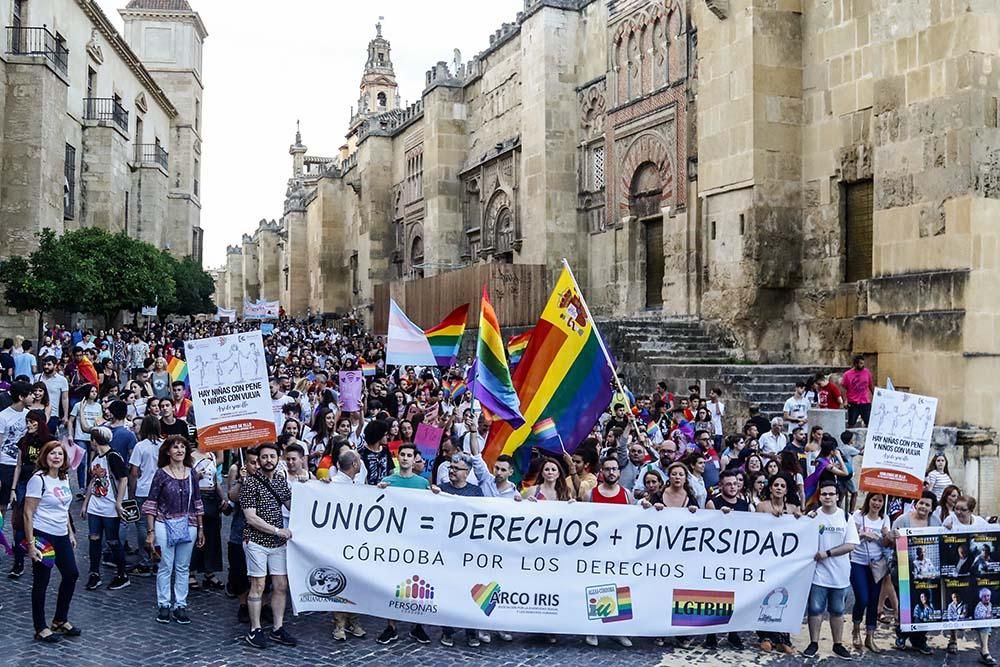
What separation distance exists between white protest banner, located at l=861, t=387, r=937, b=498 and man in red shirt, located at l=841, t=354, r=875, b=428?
229 inches

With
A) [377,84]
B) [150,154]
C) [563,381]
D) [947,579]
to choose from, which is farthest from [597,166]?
[377,84]

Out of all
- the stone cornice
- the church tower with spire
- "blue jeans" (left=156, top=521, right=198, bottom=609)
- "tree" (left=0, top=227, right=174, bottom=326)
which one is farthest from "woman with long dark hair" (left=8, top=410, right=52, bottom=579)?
the church tower with spire

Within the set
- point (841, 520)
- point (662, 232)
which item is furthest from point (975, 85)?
point (662, 232)

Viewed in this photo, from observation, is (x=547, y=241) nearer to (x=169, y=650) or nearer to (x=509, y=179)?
(x=509, y=179)

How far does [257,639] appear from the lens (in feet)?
23.5

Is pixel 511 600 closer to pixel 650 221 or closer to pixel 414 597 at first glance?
pixel 414 597

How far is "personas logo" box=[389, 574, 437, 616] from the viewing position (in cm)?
735

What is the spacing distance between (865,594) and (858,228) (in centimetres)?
1063

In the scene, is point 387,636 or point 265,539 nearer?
point 265,539

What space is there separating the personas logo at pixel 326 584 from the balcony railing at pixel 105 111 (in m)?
34.6

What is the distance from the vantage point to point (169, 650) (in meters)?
7.02

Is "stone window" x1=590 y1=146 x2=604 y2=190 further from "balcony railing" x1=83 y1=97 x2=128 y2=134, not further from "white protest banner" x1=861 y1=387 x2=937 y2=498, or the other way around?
"balcony railing" x1=83 y1=97 x2=128 y2=134

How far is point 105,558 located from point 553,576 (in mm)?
4653

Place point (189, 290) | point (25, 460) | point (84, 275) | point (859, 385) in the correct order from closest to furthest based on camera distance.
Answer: point (25, 460) < point (859, 385) < point (84, 275) < point (189, 290)
